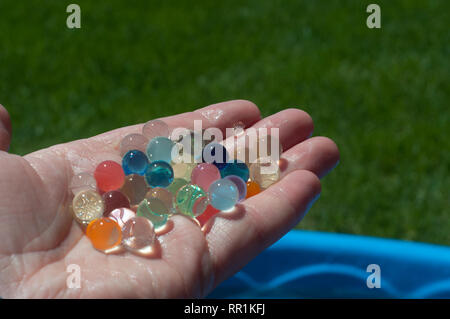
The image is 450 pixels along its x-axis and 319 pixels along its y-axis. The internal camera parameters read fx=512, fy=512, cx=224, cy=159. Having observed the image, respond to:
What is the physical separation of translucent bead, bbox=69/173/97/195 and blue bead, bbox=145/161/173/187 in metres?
0.23

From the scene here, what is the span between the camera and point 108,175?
7.13ft

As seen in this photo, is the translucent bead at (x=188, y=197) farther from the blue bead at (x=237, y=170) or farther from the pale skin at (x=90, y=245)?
the blue bead at (x=237, y=170)

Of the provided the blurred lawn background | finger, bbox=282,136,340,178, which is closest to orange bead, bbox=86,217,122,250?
finger, bbox=282,136,340,178

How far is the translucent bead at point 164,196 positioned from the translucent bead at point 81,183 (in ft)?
0.80

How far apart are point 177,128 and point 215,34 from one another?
2.75 meters

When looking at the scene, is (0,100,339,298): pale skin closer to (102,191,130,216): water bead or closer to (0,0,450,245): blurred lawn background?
(102,191,130,216): water bead

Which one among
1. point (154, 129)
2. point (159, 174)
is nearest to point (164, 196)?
point (159, 174)

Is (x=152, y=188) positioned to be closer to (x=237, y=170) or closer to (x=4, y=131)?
(x=237, y=170)

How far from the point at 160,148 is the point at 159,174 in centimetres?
20

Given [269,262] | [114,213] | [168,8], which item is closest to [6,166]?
[114,213]

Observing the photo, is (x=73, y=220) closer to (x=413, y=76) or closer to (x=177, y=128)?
(x=177, y=128)

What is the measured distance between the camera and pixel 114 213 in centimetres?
209

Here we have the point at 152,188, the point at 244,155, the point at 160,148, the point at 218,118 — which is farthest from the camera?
the point at 218,118

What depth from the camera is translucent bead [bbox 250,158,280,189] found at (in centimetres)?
229
